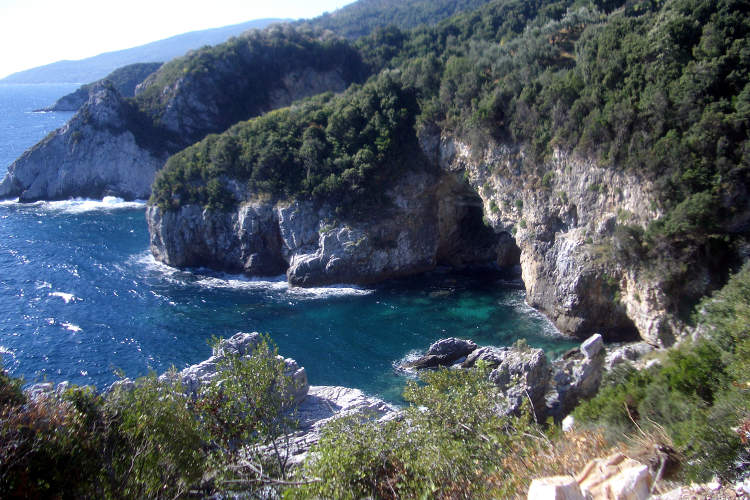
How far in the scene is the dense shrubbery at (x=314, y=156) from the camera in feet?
125

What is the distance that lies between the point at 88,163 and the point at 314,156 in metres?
41.0

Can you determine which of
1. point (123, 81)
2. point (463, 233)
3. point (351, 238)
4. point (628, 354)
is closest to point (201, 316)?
point (351, 238)

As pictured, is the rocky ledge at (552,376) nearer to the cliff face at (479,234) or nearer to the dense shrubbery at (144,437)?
the cliff face at (479,234)

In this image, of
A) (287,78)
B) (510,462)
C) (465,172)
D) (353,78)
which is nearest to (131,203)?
(287,78)

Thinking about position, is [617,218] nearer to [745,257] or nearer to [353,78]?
[745,257]

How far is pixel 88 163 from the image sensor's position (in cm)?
6238

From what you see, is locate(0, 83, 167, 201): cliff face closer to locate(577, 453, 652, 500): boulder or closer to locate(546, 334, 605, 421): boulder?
locate(546, 334, 605, 421): boulder

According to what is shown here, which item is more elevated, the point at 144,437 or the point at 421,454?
the point at 144,437

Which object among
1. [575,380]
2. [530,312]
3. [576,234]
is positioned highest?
[576,234]

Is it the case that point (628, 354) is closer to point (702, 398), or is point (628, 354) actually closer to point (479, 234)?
point (702, 398)

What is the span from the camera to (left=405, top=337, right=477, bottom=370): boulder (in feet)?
82.3

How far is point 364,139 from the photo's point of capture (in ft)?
128

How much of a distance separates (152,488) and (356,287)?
27.8 meters

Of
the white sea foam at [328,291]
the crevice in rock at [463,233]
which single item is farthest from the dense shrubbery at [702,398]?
the crevice in rock at [463,233]
